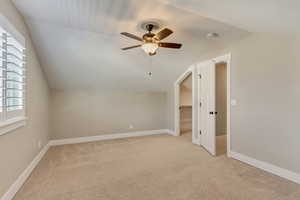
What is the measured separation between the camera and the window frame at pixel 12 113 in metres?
1.87

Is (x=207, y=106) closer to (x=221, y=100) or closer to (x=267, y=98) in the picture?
(x=267, y=98)

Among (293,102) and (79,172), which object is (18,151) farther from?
(293,102)

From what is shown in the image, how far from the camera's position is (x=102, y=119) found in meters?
4.96

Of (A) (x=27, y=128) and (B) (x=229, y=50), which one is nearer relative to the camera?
(A) (x=27, y=128)

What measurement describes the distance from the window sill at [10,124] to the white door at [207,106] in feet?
11.7

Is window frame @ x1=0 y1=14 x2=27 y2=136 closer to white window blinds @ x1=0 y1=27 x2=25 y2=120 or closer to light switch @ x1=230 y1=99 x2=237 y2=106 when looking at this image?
white window blinds @ x1=0 y1=27 x2=25 y2=120

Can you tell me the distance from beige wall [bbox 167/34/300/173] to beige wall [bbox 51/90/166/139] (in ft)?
9.48

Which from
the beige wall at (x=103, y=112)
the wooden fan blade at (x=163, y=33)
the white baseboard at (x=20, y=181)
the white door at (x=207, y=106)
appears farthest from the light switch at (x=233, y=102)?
the white baseboard at (x=20, y=181)

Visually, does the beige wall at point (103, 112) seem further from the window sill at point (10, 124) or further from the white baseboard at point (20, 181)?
the window sill at point (10, 124)

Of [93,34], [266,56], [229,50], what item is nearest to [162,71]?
[229,50]

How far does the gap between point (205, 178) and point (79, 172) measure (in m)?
2.11

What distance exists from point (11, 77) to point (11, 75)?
0.10ft

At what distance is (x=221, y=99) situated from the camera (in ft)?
17.8

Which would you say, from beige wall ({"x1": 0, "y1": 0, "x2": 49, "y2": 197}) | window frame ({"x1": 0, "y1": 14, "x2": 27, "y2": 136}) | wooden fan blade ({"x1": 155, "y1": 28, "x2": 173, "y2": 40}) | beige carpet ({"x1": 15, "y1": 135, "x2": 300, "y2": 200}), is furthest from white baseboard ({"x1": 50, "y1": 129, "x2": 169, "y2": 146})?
wooden fan blade ({"x1": 155, "y1": 28, "x2": 173, "y2": 40})
